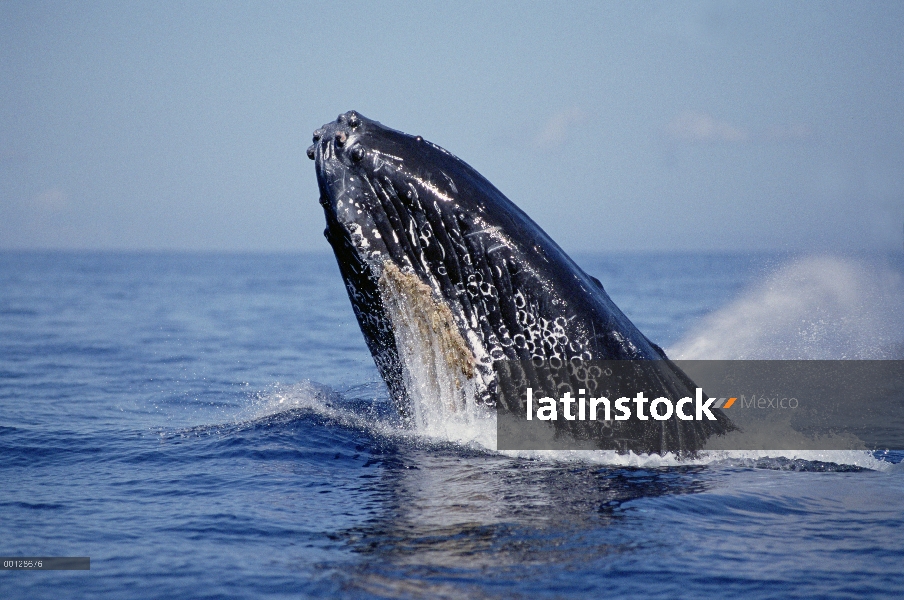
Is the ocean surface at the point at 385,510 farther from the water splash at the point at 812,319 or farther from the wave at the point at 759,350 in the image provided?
the water splash at the point at 812,319

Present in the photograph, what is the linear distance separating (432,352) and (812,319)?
1333cm

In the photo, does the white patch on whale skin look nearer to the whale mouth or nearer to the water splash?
the whale mouth

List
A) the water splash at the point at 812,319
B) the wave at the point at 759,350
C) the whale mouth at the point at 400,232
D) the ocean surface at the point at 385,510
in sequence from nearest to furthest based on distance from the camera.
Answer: the ocean surface at the point at 385,510
the whale mouth at the point at 400,232
the wave at the point at 759,350
the water splash at the point at 812,319

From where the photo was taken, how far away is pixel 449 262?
21.0ft

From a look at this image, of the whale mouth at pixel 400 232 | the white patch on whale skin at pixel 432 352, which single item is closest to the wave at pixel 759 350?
the white patch on whale skin at pixel 432 352

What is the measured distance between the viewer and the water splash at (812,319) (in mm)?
15533

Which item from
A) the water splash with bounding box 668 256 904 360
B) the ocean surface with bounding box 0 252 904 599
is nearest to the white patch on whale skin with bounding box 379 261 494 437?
the ocean surface with bounding box 0 252 904 599

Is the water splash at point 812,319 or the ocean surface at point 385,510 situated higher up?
the water splash at point 812,319

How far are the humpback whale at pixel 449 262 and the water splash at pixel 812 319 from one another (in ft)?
27.8

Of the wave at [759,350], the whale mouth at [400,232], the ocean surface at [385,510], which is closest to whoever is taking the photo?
the ocean surface at [385,510]

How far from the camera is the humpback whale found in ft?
20.8

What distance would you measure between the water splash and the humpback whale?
8.49 meters

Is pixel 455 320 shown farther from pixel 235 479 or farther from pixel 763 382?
pixel 763 382

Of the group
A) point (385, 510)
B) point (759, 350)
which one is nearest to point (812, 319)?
point (759, 350)
